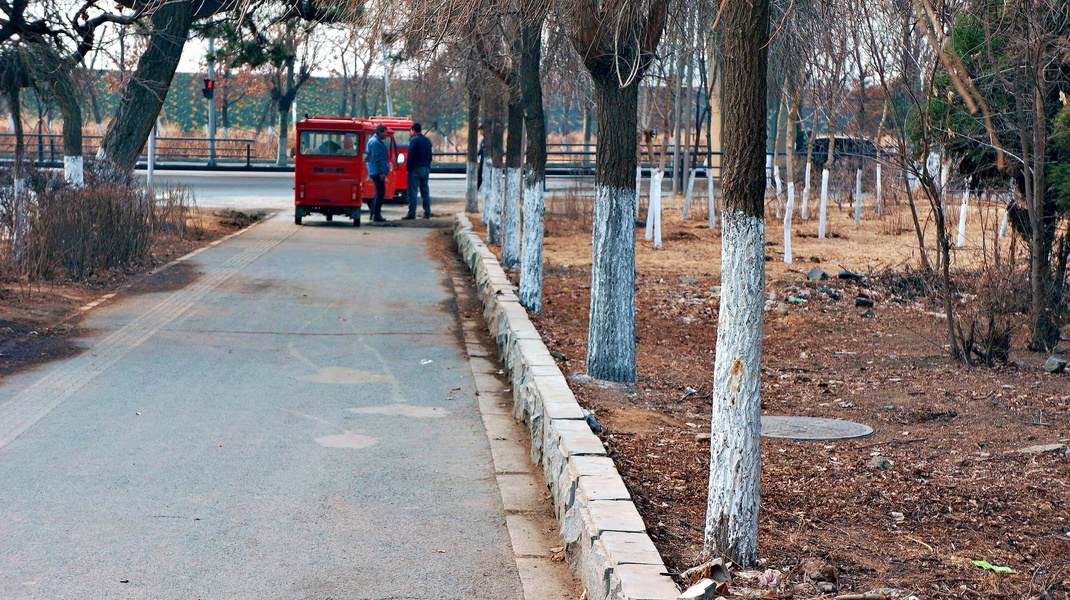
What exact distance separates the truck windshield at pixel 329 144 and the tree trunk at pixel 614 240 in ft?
45.0

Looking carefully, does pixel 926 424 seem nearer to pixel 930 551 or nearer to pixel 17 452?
pixel 930 551

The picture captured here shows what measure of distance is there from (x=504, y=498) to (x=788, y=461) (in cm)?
169

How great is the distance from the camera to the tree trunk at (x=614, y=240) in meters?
8.27

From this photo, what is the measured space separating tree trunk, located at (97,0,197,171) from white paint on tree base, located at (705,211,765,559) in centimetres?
1487

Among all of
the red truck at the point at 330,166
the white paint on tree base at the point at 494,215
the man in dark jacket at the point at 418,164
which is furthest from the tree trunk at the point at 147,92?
the man in dark jacket at the point at 418,164

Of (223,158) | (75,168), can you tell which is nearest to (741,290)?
(75,168)

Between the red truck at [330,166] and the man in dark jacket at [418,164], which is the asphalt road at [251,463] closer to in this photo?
the red truck at [330,166]

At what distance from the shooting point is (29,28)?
12477 mm

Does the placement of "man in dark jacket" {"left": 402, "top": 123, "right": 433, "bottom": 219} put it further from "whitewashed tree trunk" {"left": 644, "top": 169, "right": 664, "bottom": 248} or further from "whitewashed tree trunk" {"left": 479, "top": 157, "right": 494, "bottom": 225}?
"whitewashed tree trunk" {"left": 644, "top": 169, "right": 664, "bottom": 248}

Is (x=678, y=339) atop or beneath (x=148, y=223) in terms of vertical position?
beneath

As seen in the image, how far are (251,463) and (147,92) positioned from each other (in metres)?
13.3

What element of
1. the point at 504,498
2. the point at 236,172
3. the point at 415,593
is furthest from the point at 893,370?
the point at 236,172

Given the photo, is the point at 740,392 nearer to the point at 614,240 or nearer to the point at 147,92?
the point at 614,240

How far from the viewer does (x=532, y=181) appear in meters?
12.2
